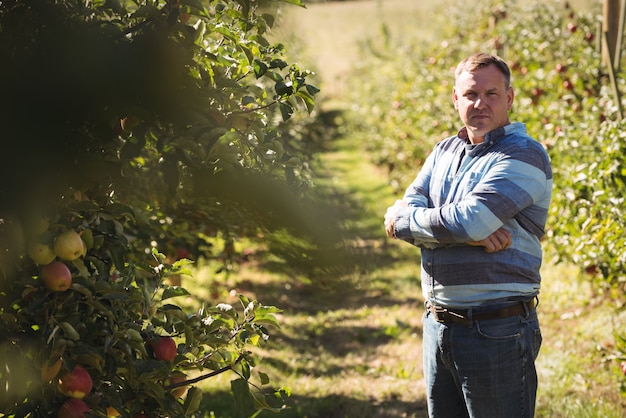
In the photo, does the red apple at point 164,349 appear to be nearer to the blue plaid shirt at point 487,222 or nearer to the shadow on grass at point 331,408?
the blue plaid shirt at point 487,222

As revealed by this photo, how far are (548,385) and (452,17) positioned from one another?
665cm

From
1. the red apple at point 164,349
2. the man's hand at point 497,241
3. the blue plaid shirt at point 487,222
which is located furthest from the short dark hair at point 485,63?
the red apple at point 164,349

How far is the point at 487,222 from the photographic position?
213cm

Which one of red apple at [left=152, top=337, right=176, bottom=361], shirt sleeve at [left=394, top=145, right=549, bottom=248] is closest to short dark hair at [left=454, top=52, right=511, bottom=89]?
shirt sleeve at [left=394, top=145, right=549, bottom=248]

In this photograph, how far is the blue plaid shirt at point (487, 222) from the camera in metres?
2.16

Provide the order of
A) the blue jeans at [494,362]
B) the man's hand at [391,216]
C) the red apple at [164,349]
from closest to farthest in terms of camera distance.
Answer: the red apple at [164,349] < the blue jeans at [494,362] < the man's hand at [391,216]

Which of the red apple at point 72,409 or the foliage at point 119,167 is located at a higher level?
the foliage at point 119,167

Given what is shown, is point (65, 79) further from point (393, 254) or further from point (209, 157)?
point (393, 254)

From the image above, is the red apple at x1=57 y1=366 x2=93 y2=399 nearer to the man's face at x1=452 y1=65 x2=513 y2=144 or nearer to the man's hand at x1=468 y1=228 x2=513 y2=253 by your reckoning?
the man's hand at x1=468 y1=228 x2=513 y2=253

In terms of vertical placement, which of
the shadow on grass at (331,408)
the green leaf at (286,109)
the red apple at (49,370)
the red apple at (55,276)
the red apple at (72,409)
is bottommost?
the shadow on grass at (331,408)

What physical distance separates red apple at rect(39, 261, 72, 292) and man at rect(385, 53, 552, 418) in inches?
39.9

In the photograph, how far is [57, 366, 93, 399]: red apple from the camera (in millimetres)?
1781

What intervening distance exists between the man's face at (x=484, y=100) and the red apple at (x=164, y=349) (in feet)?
3.49

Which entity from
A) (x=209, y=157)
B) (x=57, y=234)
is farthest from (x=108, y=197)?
(x=209, y=157)
